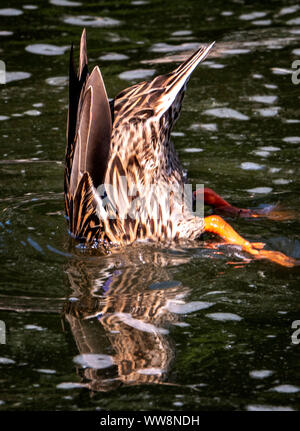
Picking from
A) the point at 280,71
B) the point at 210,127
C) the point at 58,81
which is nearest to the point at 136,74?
the point at 58,81

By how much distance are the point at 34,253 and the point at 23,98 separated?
3.38 m

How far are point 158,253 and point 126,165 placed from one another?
716mm

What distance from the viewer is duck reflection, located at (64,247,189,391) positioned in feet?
16.0

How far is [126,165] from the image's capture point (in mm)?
6617

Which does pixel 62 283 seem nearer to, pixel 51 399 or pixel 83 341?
pixel 83 341

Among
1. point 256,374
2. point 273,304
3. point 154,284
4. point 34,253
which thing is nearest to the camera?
point 256,374

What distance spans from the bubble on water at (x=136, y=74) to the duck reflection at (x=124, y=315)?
355 cm

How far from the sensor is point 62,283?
598 centimetres

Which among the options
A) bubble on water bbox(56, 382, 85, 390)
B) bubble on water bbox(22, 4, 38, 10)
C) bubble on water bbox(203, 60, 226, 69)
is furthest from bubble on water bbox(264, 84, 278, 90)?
bubble on water bbox(56, 382, 85, 390)

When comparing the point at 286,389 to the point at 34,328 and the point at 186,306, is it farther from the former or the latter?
the point at 34,328

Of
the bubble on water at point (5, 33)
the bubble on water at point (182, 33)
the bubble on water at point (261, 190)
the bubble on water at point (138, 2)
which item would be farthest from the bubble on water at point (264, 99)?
the bubble on water at point (5, 33)

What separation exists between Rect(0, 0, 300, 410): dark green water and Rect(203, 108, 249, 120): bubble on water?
2cm

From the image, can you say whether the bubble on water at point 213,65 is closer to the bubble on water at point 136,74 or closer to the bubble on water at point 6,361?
the bubble on water at point 136,74
